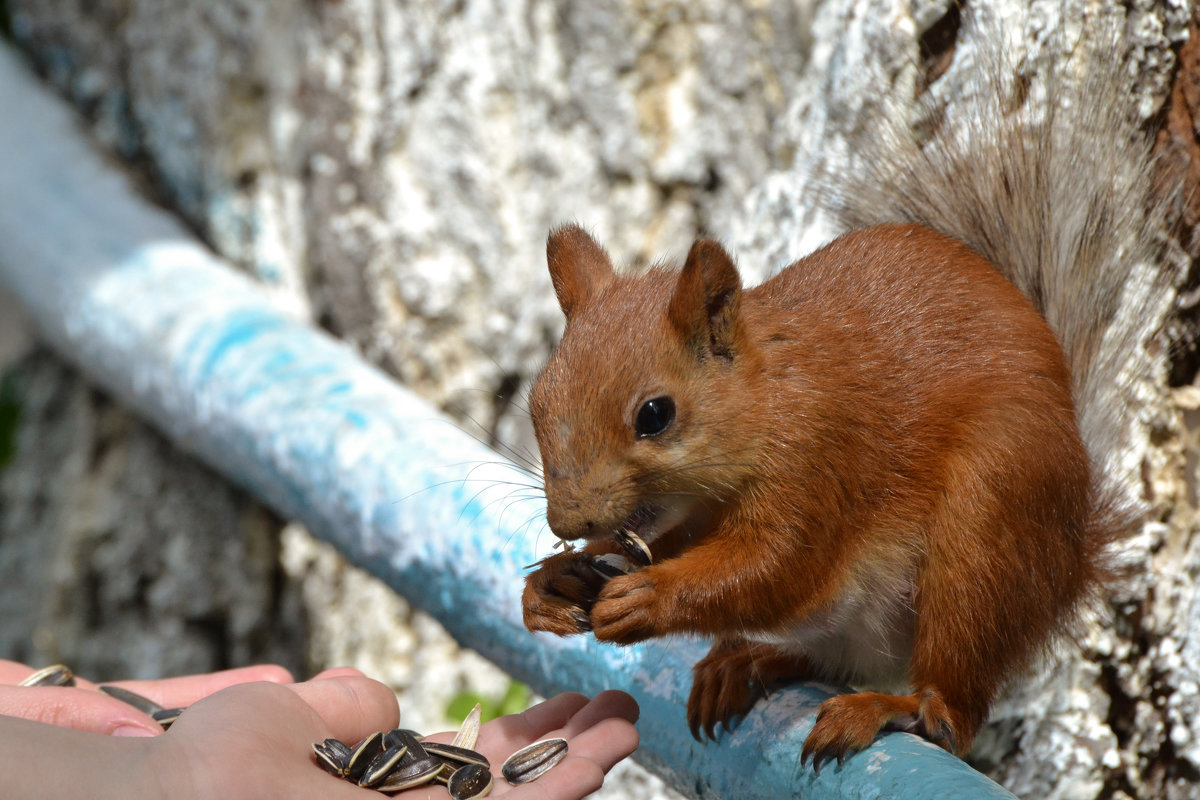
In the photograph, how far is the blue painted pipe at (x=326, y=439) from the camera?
4.16ft

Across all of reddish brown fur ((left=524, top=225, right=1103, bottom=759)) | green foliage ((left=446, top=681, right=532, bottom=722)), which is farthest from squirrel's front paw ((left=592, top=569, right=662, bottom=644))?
green foliage ((left=446, top=681, right=532, bottom=722))

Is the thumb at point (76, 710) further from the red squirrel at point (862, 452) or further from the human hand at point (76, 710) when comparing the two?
the red squirrel at point (862, 452)

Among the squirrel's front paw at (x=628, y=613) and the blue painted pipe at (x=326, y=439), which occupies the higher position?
the squirrel's front paw at (x=628, y=613)

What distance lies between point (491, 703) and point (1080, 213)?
66.3 inches

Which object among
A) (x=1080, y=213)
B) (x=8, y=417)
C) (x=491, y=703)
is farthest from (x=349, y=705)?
(x=8, y=417)

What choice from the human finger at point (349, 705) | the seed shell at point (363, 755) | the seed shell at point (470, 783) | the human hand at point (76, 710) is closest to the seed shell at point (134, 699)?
the human hand at point (76, 710)

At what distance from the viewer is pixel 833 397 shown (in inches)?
49.6

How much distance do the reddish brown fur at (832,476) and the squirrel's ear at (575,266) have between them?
0.24 feet

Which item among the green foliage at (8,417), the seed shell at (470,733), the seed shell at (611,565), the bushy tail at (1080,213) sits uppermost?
the bushy tail at (1080,213)

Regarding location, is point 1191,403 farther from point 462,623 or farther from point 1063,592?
point 462,623

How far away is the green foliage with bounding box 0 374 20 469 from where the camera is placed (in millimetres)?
3092

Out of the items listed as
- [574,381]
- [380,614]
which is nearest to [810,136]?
[574,381]

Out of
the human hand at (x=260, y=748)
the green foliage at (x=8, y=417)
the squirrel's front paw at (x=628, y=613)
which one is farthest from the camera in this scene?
the green foliage at (x=8, y=417)

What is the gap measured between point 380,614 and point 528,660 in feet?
4.06
